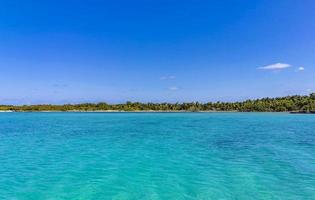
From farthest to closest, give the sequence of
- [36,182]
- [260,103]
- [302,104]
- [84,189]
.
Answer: [260,103] → [302,104] → [36,182] → [84,189]

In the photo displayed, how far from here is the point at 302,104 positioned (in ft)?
553

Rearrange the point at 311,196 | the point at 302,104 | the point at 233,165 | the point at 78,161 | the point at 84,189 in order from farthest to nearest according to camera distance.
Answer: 1. the point at 302,104
2. the point at 78,161
3. the point at 233,165
4. the point at 84,189
5. the point at 311,196

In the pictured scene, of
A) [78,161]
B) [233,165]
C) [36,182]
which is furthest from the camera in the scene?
[78,161]

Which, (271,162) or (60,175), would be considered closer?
(60,175)

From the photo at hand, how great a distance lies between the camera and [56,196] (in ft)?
38.2

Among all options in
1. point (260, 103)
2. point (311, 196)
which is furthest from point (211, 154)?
point (260, 103)

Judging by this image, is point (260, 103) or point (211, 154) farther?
point (260, 103)

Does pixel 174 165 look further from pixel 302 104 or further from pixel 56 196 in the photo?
pixel 302 104

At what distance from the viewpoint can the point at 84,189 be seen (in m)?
12.6

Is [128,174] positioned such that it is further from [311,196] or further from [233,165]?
[311,196]

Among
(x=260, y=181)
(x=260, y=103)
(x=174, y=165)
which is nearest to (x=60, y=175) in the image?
(x=174, y=165)

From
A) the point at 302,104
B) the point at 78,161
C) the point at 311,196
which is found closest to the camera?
the point at 311,196

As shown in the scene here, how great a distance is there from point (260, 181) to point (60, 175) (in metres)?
9.08

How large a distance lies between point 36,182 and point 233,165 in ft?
33.3
